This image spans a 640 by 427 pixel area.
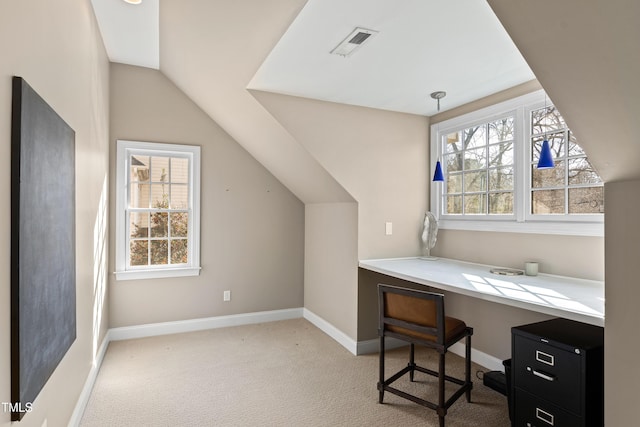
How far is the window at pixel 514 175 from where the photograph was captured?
249cm

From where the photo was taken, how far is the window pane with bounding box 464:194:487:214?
3.19 meters

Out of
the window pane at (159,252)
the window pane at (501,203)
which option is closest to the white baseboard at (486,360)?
the window pane at (501,203)

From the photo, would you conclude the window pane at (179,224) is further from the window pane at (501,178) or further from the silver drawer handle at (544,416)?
the silver drawer handle at (544,416)

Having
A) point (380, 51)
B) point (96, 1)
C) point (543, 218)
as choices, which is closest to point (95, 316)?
point (96, 1)

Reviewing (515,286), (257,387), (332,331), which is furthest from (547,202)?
(257,387)

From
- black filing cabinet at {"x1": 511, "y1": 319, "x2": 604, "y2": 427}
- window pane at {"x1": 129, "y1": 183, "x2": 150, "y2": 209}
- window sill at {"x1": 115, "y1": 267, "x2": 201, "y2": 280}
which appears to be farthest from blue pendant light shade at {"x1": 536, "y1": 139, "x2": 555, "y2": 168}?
window pane at {"x1": 129, "y1": 183, "x2": 150, "y2": 209}

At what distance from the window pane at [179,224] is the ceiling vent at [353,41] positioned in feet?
8.32

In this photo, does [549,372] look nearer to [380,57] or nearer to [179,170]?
[380,57]

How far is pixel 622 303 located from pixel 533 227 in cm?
135

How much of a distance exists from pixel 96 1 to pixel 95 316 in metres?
2.33

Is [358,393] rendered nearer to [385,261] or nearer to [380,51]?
[385,261]

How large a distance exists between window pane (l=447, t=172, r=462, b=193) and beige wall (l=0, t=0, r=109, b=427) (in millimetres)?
3015

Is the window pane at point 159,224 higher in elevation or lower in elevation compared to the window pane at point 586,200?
lower

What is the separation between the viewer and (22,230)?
1276 millimetres
